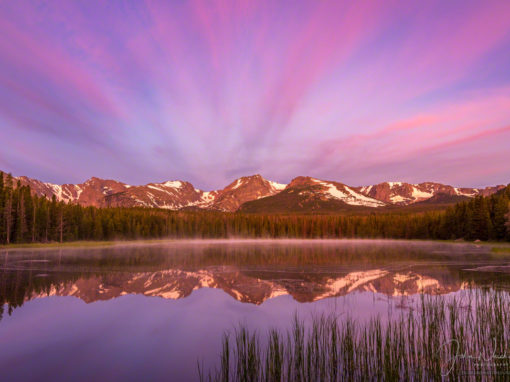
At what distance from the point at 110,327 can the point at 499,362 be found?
52.7 feet

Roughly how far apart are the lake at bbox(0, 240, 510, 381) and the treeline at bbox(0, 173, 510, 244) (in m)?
63.3

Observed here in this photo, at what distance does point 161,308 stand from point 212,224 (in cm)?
15971

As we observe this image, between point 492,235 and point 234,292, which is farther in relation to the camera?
point 492,235

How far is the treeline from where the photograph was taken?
84375 mm

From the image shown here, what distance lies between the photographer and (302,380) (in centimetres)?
963

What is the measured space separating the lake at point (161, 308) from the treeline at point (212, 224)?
2492 inches

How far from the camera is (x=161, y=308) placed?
19.2 m

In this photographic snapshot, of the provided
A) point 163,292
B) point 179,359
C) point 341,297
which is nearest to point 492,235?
point 341,297

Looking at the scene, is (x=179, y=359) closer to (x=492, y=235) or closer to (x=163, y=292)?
(x=163, y=292)
